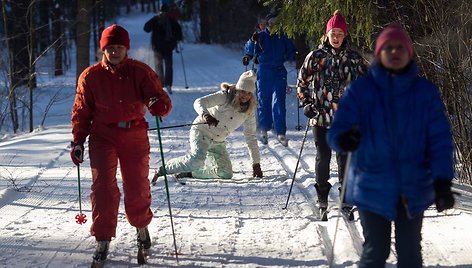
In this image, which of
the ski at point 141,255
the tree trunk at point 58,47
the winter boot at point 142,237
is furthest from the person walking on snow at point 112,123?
the tree trunk at point 58,47

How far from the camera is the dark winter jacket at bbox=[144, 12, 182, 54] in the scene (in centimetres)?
1798

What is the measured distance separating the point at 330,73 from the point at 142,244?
237cm

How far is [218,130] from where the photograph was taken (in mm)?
8266

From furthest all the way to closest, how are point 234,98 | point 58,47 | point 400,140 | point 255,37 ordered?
point 58,47
point 255,37
point 234,98
point 400,140

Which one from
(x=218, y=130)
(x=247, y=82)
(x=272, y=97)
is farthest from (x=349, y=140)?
(x=272, y=97)

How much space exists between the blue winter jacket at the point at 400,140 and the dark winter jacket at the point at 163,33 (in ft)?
48.2

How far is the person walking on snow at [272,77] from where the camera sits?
1107 cm

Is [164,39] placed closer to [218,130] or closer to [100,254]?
[218,130]

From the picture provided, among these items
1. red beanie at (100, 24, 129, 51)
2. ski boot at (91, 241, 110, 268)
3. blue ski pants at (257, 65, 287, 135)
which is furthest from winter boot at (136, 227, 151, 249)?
blue ski pants at (257, 65, 287, 135)

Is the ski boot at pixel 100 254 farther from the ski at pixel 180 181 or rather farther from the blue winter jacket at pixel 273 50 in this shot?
the blue winter jacket at pixel 273 50

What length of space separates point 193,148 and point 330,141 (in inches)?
179

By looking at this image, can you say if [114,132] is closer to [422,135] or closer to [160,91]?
[160,91]

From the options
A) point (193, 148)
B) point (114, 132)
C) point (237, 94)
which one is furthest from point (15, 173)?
point (114, 132)

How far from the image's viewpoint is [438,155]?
3.59 m
